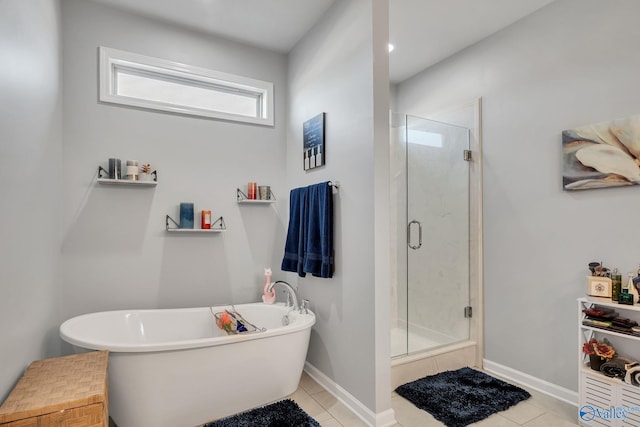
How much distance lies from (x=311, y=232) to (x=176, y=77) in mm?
1835

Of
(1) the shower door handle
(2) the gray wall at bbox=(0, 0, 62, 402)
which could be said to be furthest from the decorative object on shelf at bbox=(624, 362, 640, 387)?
(2) the gray wall at bbox=(0, 0, 62, 402)

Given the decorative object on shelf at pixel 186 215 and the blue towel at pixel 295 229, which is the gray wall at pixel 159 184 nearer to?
the decorative object on shelf at pixel 186 215

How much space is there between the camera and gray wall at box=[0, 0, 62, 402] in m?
1.50

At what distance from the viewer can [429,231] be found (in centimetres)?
306

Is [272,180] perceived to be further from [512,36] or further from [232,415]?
[512,36]

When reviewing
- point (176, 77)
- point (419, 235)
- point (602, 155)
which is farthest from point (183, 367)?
point (602, 155)

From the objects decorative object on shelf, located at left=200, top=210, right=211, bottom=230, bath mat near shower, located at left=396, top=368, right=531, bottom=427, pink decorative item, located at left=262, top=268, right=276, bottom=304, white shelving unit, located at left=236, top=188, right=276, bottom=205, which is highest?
white shelving unit, located at left=236, top=188, right=276, bottom=205

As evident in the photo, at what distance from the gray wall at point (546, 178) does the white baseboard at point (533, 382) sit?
0.03 m

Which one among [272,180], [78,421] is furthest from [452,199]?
[78,421]

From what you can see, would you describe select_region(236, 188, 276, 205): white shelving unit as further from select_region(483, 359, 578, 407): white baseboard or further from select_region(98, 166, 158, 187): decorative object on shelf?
select_region(483, 359, 578, 407): white baseboard

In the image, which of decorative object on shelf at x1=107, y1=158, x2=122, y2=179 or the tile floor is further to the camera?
decorative object on shelf at x1=107, y1=158, x2=122, y2=179

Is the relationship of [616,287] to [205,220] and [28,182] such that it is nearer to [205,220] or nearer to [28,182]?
[205,220]

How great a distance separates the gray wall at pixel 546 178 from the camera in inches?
86.0

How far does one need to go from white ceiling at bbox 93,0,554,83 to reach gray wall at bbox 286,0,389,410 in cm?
27
